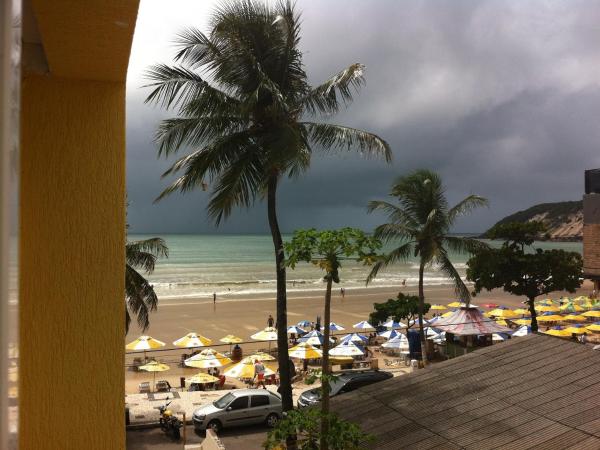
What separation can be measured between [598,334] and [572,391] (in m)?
20.8

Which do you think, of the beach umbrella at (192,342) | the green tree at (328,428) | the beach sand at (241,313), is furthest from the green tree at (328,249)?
the beach umbrella at (192,342)

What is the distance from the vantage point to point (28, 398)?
2201 millimetres

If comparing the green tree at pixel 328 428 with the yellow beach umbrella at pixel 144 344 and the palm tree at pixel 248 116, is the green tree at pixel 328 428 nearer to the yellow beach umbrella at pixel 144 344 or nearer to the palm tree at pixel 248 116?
the palm tree at pixel 248 116

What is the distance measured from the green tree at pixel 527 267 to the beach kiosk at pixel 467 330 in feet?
12.8

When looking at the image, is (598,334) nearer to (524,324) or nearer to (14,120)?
(524,324)

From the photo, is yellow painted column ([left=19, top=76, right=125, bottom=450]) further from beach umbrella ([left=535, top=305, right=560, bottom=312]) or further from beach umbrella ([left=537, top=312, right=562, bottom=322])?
beach umbrella ([left=535, top=305, right=560, bottom=312])

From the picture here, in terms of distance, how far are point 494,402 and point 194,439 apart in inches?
363

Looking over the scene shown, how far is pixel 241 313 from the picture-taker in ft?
127

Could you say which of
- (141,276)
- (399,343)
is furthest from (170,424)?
(399,343)

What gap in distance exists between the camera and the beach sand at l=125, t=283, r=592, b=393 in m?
25.2

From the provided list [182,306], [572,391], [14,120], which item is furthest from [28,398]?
[182,306]

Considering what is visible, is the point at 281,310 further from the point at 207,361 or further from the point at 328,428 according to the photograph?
the point at 207,361

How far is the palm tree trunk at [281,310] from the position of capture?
10875 mm

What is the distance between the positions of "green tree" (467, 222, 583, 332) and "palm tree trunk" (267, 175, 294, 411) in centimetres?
1536
